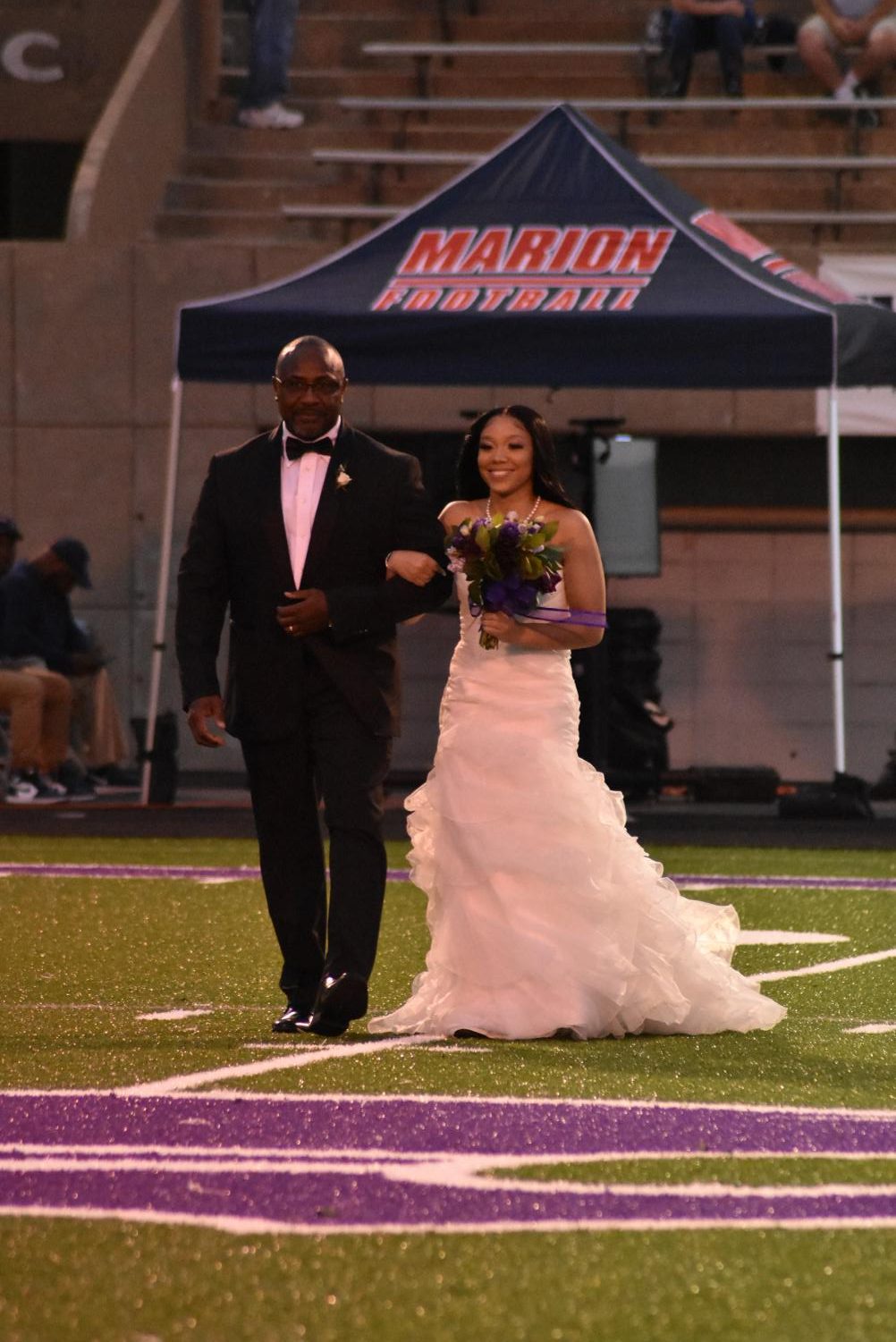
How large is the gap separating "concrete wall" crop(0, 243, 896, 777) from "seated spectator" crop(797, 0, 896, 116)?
3602 millimetres

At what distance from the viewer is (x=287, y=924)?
7359mm

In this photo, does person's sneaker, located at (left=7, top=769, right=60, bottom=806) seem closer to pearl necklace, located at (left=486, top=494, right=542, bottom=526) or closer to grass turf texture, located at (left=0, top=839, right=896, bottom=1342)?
grass turf texture, located at (left=0, top=839, right=896, bottom=1342)

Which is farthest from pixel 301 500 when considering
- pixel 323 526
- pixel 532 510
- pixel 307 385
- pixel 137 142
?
pixel 137 142

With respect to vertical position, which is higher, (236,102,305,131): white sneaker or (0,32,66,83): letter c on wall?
(0,32,66,83): letter c on wall

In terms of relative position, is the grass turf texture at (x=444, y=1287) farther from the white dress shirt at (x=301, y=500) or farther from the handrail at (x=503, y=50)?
the handrail at (x=503, y=50)

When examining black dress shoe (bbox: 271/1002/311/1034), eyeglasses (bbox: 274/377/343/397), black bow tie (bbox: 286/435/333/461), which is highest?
eyeglasses (bbox: 274/377/343/397)

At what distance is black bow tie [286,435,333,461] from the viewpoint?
285 inches

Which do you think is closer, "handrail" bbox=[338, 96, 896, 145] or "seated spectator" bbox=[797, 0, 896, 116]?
"handrail" bbox=[338, 96, 896, 145]

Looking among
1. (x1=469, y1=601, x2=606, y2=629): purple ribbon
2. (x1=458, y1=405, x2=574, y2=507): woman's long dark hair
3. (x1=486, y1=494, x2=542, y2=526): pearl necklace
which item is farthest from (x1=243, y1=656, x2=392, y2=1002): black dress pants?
(x1=458, y1=405, x2=574, y2=507): woman's long dark hair

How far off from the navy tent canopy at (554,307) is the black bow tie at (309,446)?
6757mm

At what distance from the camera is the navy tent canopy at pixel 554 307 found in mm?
13852

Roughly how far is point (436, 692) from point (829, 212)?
4.93 m

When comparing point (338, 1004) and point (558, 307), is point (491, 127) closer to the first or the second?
point (558, 307)

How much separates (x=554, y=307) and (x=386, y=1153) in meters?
9.07
